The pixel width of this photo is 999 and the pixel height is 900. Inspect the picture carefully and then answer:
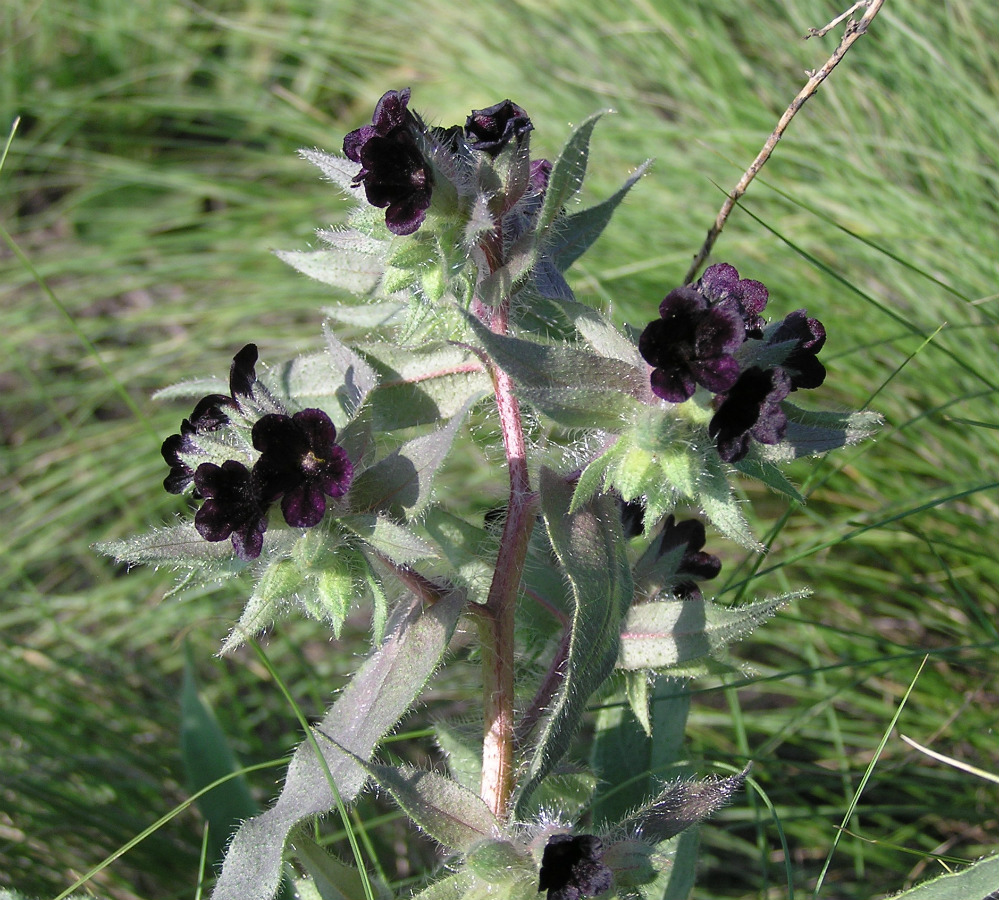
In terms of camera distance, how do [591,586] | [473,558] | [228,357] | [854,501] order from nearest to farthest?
[591,586] → [473,558] → [854,501] → [228,357]

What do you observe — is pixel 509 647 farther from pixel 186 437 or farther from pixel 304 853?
pixel 186 437

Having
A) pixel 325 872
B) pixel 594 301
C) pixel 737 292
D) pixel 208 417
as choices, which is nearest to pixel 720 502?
pixel 737 292

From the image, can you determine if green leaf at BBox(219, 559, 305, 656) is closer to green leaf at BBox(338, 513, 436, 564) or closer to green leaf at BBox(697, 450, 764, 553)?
green leaf at BBox(338, 513, 436, 564)

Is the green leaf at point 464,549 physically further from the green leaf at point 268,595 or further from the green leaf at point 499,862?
the green leaf at point 499,862

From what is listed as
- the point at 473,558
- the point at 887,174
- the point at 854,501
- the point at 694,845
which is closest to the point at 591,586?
the point at 473,558

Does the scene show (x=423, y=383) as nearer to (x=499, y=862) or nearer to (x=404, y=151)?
(x=404, y=151)

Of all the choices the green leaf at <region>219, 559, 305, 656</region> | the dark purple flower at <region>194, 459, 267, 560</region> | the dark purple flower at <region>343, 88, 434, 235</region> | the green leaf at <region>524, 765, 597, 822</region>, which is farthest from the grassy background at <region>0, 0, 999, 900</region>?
the dark purple flower at <region>194, 459, 267, 560</region>
